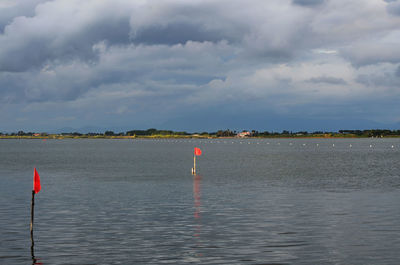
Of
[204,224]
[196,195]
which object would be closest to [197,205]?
[196,195]

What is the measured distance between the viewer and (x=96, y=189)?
59344 mm

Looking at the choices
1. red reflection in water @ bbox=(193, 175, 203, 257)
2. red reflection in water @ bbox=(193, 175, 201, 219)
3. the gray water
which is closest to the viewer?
the gray water

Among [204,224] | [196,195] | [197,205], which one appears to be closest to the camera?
[204,224]

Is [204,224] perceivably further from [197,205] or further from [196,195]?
[196,195]

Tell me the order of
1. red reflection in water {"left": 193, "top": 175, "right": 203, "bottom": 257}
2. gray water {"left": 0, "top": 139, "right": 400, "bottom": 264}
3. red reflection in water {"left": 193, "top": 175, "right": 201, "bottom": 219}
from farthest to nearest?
red reflection in water {"left": 193, "top": 175, "right": 201, "bottom": 219}, red reflection in water {"left": 193, "top": 175, "right": 203, "bottom": 257}, gray water {"left": 0, "top": 139, "right": 400, "bottom": 264}

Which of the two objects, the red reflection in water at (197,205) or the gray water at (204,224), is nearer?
the gray water at (204,224)

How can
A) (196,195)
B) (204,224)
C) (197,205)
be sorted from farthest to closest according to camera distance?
(196,195)
(197,205)
(204,224)

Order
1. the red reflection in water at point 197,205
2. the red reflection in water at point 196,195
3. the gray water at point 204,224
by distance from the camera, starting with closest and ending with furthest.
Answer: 1. the gray water at point 204,224
2. the red reflection in water at point 197,205
3. the red reflection in water at point 196,195

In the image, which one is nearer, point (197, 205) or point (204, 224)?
point (204, 224)

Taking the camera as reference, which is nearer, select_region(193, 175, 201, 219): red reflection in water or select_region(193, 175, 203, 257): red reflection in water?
select_region(193, 175, 203, 257): red reflection in water

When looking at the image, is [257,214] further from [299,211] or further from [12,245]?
[12,245]

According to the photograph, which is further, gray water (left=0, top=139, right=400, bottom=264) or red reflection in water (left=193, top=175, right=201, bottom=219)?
red reflection in water (left=193, top=175, right=201, bottom=219)

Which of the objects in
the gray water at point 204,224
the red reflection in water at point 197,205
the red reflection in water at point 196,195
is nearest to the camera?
the gray water at point 204,224

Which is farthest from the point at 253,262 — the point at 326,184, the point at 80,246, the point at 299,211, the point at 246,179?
the point at 246,179
